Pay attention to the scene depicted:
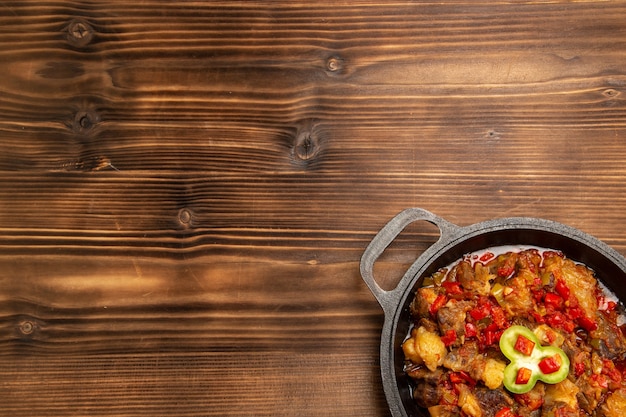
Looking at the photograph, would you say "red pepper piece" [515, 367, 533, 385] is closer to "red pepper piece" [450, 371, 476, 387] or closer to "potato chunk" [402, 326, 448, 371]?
"red pepper piece" [450, 371, 476, 387]

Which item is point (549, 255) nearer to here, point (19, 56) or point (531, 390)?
point (531, 390)

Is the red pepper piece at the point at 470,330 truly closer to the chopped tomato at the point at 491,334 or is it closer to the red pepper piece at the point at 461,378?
the chopped tomato at the point at 491,334

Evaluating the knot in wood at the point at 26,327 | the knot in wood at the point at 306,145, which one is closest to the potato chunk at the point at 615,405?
the knot in wood at the point at 306,145

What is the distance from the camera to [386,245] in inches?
114

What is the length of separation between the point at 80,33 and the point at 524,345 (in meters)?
2.69

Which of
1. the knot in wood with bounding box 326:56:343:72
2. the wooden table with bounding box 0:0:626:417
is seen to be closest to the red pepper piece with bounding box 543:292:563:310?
the wooden table with bounding box 0:0:626:417

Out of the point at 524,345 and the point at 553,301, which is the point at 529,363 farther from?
the point at 553,301

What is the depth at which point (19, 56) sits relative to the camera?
350 cm

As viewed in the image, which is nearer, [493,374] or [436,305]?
[493,374]

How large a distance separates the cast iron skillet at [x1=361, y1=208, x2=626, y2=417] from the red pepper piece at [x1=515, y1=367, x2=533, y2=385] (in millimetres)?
468

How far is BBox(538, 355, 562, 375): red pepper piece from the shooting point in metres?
2.65

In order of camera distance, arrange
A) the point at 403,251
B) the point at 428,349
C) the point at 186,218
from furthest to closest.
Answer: the point at 186,218, the point at 403,251, the point at 428,349

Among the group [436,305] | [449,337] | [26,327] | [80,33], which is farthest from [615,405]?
[80,33]

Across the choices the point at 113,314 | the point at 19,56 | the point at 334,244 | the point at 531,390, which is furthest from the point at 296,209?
the point at 19,56
